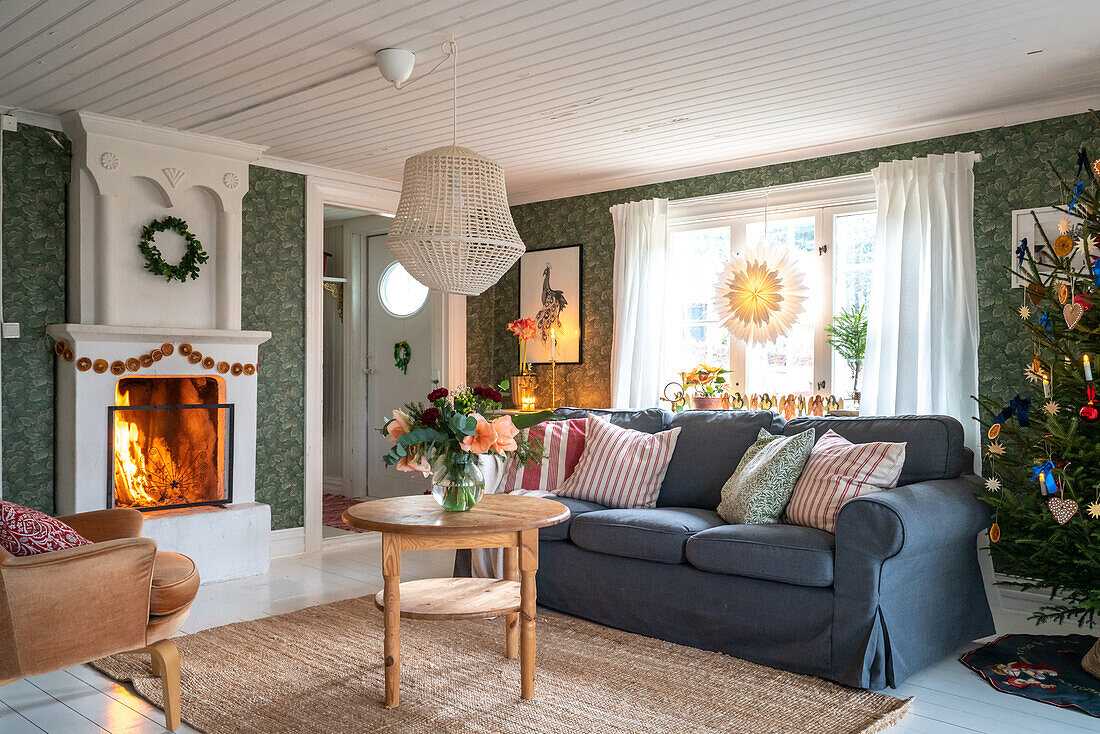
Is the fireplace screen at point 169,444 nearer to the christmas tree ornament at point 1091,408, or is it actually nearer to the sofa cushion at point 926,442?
the sofa cushion at point 926,442

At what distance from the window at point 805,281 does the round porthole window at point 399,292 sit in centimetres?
254

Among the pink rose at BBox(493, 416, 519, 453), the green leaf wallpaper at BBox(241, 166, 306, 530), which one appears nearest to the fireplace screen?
the green leaf wallpaper at BBox(241, 166, 306, 530)

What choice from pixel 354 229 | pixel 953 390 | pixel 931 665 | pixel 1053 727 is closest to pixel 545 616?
pixel 931 665

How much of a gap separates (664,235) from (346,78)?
239 cm

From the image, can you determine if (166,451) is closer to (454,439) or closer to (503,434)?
(454,439)

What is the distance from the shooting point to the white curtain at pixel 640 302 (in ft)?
17.7

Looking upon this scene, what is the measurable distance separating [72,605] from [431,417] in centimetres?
122

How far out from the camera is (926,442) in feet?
11.6

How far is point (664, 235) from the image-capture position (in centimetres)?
541

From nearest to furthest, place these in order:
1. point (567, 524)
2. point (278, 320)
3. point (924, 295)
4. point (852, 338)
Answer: point (567, 524) < point (924, 295) < point (852, 338) < point (278, 320)

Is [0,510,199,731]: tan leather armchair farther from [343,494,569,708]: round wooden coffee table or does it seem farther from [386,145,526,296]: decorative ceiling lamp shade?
[386,145,526,296]: decorative ceiling lamp shade

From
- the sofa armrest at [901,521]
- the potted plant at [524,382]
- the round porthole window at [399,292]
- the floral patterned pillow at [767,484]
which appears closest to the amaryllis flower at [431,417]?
the floral patterned pillow at [767,484]

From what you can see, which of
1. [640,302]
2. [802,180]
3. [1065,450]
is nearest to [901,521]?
[1065,450]

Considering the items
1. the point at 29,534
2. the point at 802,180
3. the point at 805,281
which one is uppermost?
the point at 802,180
